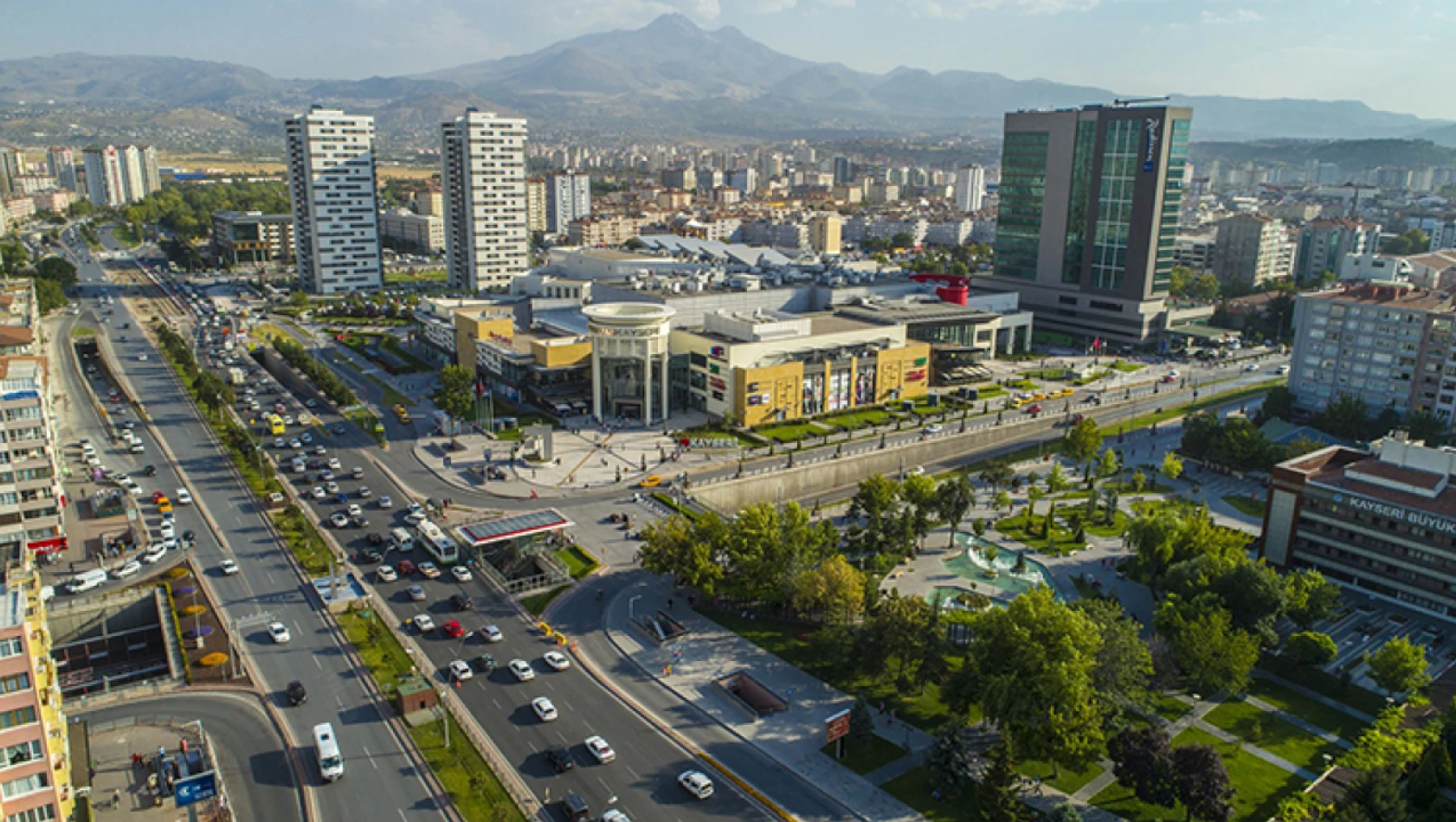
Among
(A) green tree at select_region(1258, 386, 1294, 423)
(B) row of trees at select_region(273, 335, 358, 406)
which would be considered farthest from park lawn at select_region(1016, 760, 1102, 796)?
(B) row of trees at select_region(273, 335, 358, 406)

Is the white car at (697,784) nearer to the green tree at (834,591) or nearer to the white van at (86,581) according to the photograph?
the green tree at (834,591)

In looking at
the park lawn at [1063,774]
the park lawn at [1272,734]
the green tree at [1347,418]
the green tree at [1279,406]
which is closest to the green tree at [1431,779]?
the park lawn at [1272,734]

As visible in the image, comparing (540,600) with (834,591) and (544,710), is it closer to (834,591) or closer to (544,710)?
(544,710)

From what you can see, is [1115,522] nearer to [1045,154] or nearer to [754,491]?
[754,491]

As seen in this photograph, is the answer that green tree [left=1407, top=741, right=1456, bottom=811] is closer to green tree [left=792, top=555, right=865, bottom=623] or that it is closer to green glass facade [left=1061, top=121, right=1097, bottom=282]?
green tree [left=792, top=555, right=865, bottom=623]

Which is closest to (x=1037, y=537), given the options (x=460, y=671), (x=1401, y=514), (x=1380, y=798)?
(x=1401, y=514)
